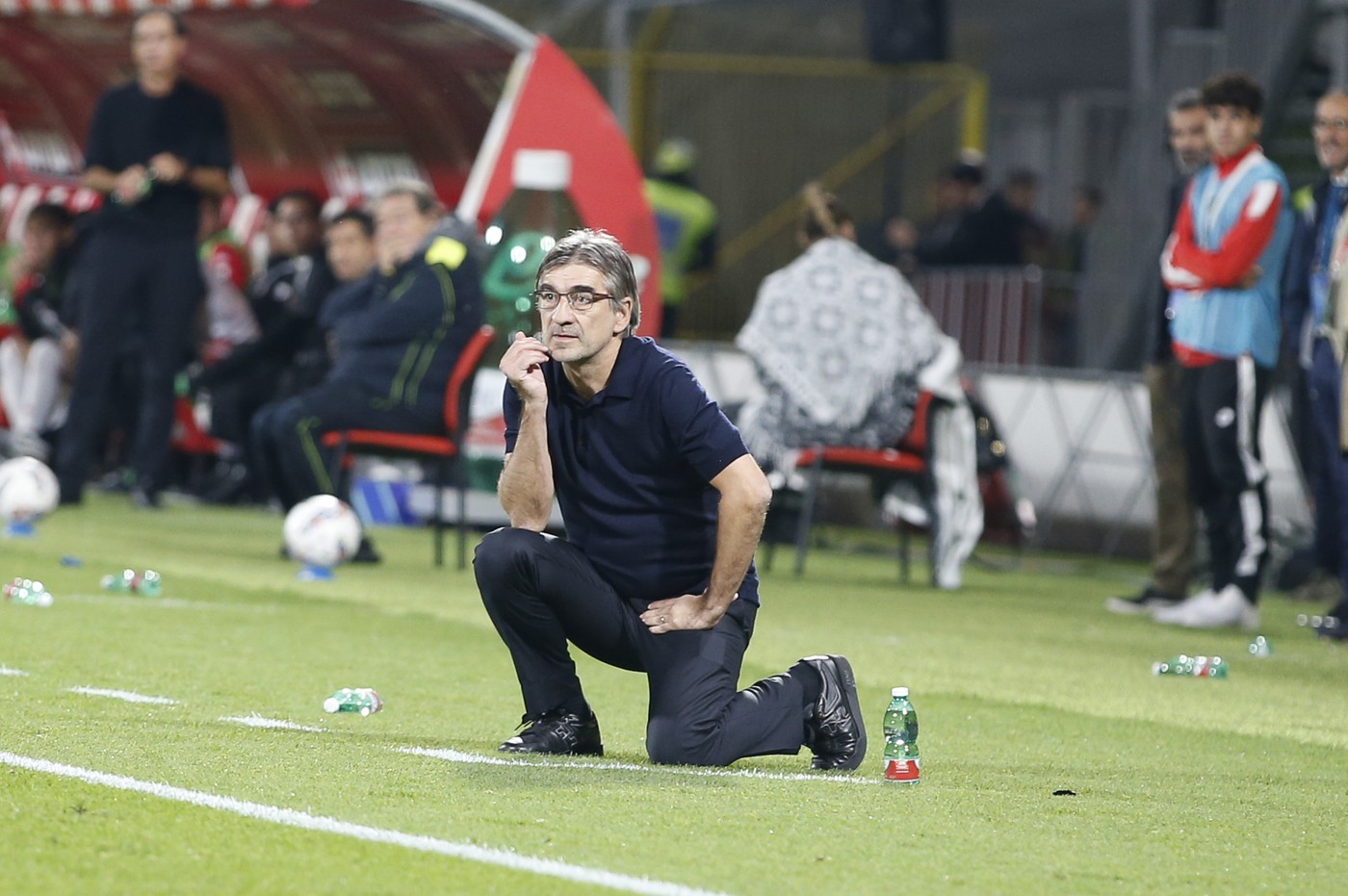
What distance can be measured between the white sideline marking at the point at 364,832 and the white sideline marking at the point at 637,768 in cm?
86

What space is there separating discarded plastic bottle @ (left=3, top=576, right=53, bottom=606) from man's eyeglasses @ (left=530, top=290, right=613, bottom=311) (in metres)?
3.85

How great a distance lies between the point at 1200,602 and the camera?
10422 millimetres

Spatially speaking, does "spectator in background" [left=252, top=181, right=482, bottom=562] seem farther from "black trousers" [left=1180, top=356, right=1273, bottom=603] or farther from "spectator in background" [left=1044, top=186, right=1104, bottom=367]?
"spectator in background" [left=1044, top=186, right=1104, bottom=367]

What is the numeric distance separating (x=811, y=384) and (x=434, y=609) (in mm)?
2953

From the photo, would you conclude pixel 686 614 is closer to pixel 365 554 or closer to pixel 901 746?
pixel 901 746

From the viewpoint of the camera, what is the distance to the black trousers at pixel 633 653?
5.62 metres

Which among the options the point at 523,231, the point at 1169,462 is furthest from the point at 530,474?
the point at 523,231

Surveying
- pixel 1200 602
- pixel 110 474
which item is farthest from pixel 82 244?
pixel 1200 602

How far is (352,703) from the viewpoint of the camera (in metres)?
6.47

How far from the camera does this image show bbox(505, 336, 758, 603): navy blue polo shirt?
5668 millimetres

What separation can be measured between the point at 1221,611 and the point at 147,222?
22.2ft

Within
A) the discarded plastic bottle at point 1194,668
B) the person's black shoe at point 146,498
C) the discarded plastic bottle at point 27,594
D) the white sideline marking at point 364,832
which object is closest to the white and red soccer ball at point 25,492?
the discarded plastic bottle at point 27,594

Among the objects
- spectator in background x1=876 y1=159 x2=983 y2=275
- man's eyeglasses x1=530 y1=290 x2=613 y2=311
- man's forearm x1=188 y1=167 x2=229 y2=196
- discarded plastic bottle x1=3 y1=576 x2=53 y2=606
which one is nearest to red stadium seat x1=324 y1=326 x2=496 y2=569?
discarded plastic bottle x1=3 y1=576 x2=53 y2=606

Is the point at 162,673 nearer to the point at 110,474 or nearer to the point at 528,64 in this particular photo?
the point at 528,64
